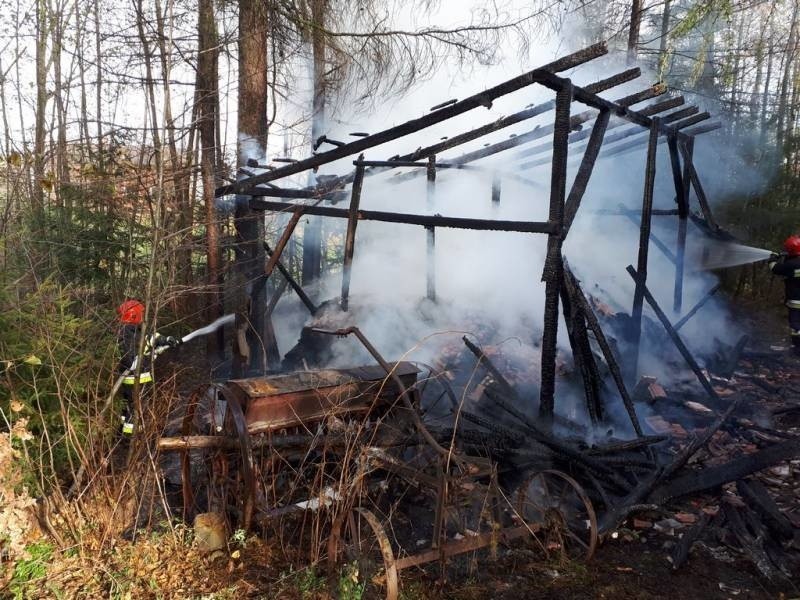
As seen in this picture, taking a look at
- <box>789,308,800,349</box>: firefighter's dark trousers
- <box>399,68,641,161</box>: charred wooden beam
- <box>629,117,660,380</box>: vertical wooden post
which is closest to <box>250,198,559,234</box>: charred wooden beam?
<box>399,68,641,161</box>: charred wooden beam

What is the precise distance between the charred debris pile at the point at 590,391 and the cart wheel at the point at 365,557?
52 centimetres

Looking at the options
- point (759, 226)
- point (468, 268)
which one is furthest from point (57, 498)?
point (759, 226)

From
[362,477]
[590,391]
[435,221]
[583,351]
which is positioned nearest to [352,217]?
[435,221]

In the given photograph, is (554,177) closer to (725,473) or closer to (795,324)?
(725,473)

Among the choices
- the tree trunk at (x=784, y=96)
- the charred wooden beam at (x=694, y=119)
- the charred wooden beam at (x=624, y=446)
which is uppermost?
the tree trunk at (x=784, y=96)

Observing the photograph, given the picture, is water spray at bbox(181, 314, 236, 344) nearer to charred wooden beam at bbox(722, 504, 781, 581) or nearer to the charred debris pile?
the charred debris pile

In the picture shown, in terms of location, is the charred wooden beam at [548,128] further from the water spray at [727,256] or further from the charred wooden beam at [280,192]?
the water spray at [727,256]

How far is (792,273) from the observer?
29.2 feet

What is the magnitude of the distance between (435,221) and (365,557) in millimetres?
4140

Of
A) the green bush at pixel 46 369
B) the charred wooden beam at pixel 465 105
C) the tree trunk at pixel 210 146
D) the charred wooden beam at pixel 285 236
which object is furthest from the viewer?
the tree trunk at pixel 210 146

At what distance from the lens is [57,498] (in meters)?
4.20

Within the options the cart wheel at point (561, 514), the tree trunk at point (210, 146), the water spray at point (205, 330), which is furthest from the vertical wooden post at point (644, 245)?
the tree trunk at point (210, 146)

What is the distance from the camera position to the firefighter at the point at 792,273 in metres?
8.84

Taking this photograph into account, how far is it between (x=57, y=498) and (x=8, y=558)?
0.49m
